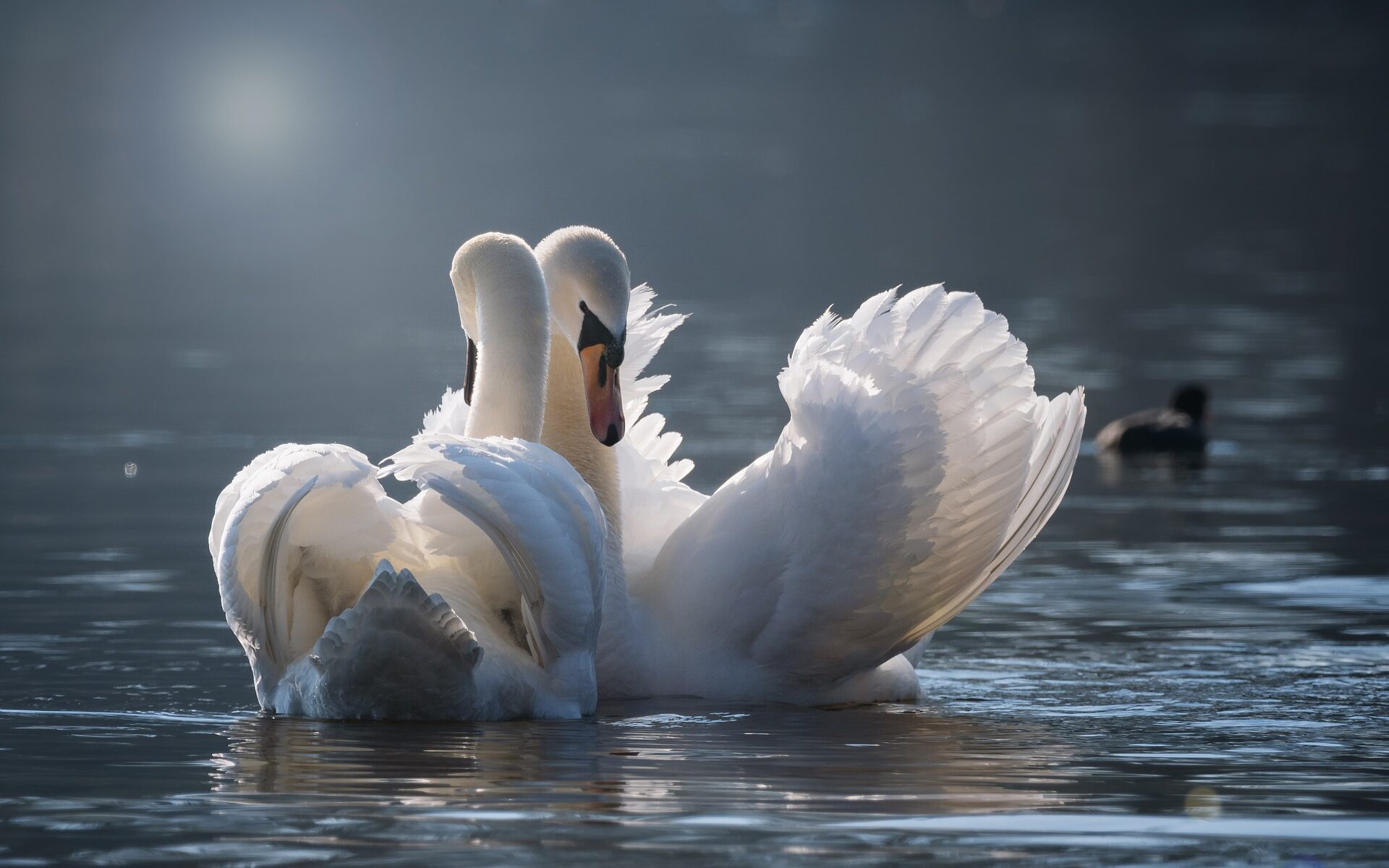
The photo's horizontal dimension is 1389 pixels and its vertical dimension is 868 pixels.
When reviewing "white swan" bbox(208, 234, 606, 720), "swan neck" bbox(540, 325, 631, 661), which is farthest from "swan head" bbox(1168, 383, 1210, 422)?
"white swan" bbox(208, 234, 606, 720)

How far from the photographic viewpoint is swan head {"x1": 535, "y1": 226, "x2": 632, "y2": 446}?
868 cm

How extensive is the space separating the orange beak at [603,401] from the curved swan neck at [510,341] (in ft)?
0.58

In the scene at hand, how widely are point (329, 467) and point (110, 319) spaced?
1754 cm

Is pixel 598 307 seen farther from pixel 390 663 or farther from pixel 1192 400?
pixel 1192 400

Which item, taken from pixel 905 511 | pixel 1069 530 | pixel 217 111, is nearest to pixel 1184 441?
pixel 1069 530

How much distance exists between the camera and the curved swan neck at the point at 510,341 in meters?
8.68

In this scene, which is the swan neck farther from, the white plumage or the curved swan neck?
the curved swan neck

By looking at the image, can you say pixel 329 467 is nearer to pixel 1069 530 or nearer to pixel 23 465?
pixel 1069 530

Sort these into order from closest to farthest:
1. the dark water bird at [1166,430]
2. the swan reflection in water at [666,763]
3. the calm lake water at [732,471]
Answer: the calm lake water at [732,471]
the swan reflection in water at [666,763]
the dark water bird at [1166,430]

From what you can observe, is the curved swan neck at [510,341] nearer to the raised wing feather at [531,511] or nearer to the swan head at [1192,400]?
the raised wing feather at [531,511]

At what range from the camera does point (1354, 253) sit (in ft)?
106

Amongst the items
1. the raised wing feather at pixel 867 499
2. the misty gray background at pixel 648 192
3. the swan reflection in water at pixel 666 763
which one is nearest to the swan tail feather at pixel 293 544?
the swan reflection in water at pixel 666 763

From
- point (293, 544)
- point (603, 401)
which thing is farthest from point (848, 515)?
→ point (293, 544)

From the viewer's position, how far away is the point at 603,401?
869 cm
